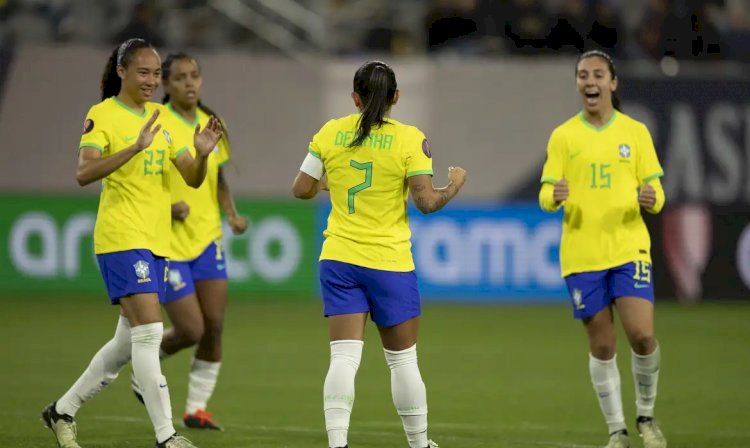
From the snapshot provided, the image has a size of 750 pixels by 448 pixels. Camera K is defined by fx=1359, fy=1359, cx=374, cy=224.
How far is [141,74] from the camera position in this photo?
789 centimetres

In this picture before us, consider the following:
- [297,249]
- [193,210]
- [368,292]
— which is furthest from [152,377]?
[297,249]

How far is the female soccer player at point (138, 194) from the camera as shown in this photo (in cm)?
766

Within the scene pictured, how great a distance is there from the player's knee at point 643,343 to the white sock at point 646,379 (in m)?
0.04

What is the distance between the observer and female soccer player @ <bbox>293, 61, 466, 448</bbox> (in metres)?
7.11

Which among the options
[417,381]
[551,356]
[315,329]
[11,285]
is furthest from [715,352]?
[11,285]

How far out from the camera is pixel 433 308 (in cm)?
1856

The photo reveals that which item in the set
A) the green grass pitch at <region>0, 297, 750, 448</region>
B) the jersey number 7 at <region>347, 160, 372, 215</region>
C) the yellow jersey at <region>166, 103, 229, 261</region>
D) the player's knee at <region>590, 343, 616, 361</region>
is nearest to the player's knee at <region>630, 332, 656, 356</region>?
the player's knee at <region>590, 343, 616, 361</region>

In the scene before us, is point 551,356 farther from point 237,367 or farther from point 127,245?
point 127,245

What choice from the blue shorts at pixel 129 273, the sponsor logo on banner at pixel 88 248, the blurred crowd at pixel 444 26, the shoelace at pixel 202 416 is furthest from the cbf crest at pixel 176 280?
the blurred crowd at pixel 444 26

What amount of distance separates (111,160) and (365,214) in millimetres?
1493

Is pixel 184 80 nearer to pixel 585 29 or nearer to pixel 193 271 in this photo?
pixel 193 271

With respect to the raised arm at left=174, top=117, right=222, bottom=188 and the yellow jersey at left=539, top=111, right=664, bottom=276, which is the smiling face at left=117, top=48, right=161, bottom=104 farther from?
the yellow jersey at left=539, top=111, right=664, bottom=276

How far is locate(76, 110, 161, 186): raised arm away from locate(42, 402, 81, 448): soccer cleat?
1.58 m

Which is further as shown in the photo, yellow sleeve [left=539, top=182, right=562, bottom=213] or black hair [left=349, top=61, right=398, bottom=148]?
yellow sleeve [left=539, top=182, right=562, bottom=213]
